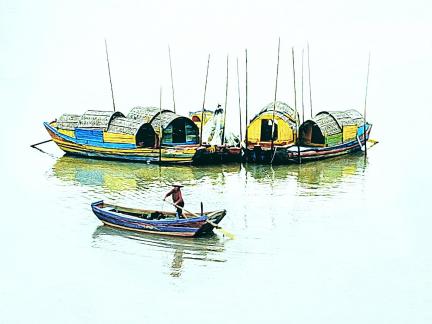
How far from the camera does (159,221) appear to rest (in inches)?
437

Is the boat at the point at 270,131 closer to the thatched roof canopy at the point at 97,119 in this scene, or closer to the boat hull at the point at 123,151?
the boat hull at the point at 123,151

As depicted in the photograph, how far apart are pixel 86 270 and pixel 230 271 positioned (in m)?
2.30

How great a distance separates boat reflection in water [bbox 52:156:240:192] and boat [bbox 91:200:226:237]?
11.6 ft

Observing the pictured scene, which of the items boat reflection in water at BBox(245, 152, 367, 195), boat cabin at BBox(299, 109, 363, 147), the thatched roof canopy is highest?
the thatched roof canopy

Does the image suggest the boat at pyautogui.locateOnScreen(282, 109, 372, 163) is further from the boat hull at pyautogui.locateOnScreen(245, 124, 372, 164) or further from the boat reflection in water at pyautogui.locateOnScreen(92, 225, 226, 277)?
the boat reflection in water at pyautogui.locateOnScreen(92, 225, 226, 277)

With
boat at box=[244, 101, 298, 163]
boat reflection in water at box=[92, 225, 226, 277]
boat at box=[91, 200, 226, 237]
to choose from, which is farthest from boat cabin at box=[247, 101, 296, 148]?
boat reflection in water at box=[92, 225, 226, 277]

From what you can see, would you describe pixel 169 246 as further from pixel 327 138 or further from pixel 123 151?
pixel 327 138

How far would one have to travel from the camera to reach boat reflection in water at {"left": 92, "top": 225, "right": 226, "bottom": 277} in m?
10.2

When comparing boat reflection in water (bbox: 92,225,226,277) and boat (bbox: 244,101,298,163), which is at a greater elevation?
boat (bbox: 244,101,298,163)

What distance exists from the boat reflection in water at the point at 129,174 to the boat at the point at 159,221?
3.54 metres

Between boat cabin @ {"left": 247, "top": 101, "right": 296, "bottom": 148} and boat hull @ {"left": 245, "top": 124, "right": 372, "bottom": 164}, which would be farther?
boat cabin @ {"left": 247, "top": 101, "right": 296, "bottom": 148}

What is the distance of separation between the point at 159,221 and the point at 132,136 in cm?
776

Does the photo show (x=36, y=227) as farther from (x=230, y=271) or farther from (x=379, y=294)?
(x=379, y=294)

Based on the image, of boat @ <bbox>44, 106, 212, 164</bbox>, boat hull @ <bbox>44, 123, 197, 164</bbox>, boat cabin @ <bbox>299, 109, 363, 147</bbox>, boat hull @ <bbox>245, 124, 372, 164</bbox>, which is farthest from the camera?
boat cabin @ <bbox>299, 109, 363, 147</bbox>
